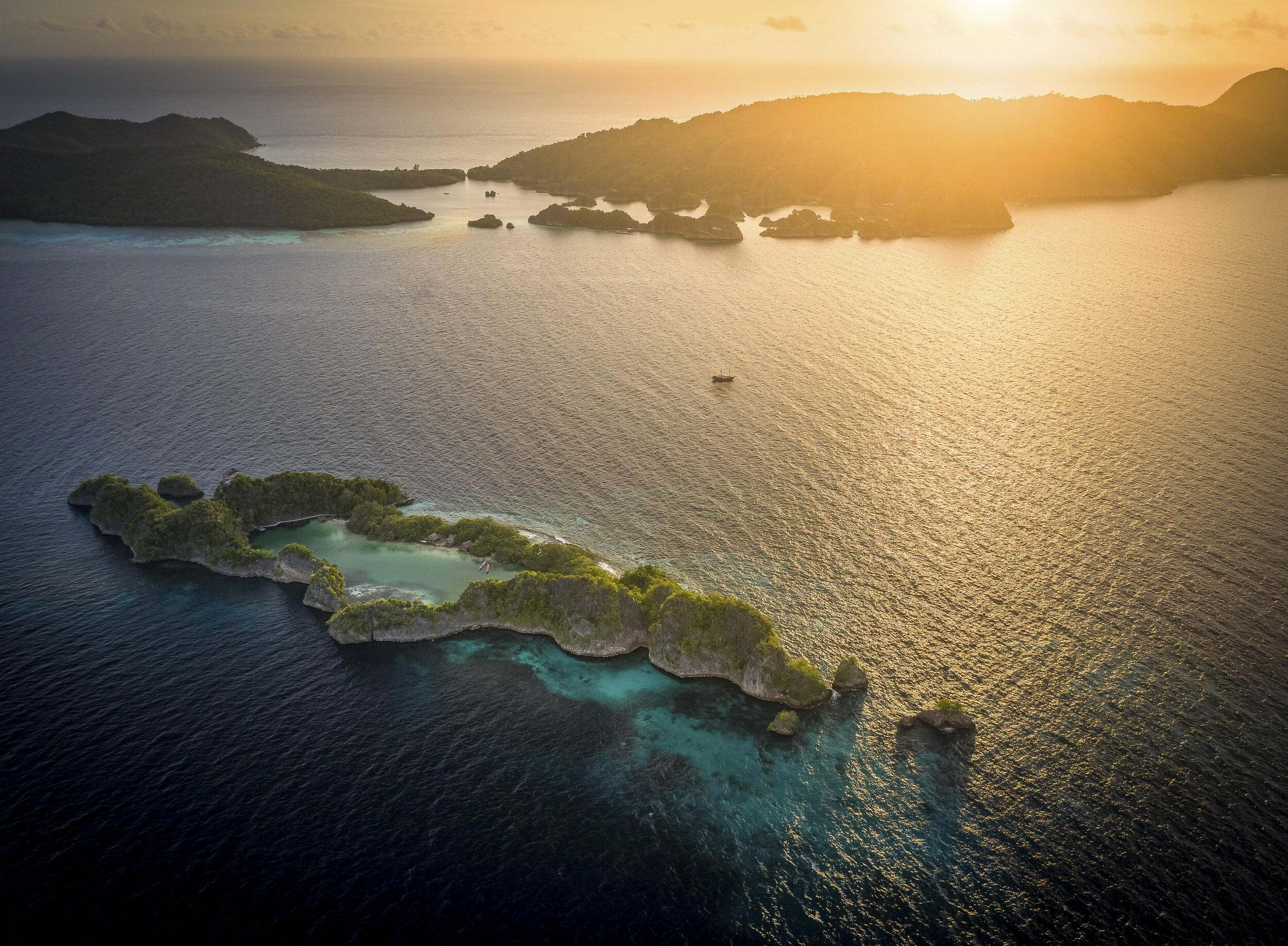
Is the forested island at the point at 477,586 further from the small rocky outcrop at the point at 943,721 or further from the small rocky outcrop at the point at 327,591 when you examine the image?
the small rocky outcrop at the point at 943,721

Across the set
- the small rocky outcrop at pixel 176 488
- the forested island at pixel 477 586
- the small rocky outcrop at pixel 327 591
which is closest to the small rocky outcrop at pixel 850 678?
the forested island at pixel 477 586

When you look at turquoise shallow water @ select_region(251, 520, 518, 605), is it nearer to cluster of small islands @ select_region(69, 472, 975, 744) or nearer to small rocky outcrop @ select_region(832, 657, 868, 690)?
cluster of small islands @ select_region(69, 472, 975, 744)

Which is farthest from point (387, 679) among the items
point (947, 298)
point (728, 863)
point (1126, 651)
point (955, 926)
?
point (947, 298)

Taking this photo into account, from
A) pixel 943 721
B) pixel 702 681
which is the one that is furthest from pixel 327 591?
pixel 943 721

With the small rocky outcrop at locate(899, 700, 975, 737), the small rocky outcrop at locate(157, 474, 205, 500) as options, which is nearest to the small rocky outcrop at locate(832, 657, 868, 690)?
the small rocky outcrop at locate(899, 700, 975, 737)

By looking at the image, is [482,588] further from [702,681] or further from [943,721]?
[943,721]

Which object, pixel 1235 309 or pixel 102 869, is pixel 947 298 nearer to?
pixel 1235 309

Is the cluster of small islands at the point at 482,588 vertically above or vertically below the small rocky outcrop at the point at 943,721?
above
